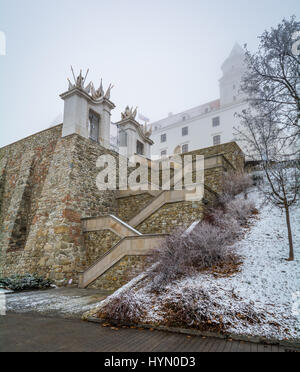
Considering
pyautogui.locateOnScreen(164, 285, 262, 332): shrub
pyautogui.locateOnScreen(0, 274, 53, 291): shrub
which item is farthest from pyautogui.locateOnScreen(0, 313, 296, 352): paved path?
pyautogui.locateOnScreen(0, 274, 53, 291): shrub

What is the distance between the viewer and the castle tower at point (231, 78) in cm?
3628

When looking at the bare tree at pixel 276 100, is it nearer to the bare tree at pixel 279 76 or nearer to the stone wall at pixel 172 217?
the bare tree at pixel 279 76

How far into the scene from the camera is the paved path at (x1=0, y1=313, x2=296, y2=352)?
10.6 ft

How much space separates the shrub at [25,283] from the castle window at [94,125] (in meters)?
8.11

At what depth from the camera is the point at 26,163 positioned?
14.4 metres

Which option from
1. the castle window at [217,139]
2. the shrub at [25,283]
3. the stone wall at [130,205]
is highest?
the castle window at [217,139]

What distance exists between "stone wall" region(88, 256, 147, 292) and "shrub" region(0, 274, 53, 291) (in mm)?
2238

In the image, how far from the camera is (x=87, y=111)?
13.3m

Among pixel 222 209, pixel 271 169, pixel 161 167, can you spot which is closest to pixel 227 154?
pixel 161 167

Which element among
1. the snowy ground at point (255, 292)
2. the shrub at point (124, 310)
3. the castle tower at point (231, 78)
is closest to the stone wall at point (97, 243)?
the snowy ground at point (255, 292)

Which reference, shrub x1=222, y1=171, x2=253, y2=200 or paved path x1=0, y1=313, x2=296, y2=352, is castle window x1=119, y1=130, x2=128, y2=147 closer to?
shrub x1=222, y1=171, x2=253, y2=200
